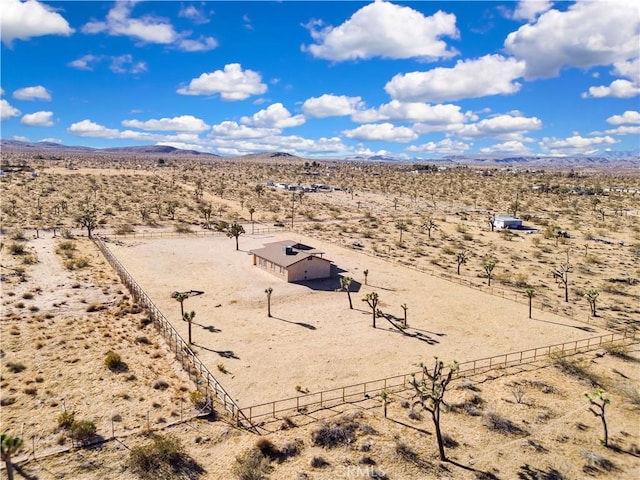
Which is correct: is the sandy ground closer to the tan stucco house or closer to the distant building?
the tan stucco house

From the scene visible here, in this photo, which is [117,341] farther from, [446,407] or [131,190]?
[131,190]

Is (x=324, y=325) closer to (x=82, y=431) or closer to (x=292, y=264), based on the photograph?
(x=292, y=264)

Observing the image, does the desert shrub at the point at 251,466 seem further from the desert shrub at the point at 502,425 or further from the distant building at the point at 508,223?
the distant building at the point at 508,223

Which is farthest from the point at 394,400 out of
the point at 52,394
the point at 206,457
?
the point at 52,394

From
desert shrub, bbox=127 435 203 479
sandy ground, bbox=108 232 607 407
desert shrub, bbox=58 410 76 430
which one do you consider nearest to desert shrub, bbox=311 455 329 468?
desert shrub, bbox=127 435 203 479

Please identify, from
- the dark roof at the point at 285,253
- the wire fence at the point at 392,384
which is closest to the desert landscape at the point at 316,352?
the wire fence at the point at 392,384

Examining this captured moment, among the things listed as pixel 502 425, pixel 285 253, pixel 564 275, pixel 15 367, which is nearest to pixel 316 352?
pixel 502 425

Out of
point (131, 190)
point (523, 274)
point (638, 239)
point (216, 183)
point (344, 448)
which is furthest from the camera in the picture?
point (216, 183)
